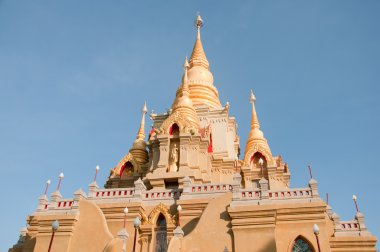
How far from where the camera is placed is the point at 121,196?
2114 cm

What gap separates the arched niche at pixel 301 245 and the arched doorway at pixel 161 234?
21.5ft

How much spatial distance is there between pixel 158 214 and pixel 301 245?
24.9 feet

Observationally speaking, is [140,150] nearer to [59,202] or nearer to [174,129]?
[174,129]

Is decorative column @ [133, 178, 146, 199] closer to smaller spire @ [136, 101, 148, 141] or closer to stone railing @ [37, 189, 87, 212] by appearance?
stone railing @ [37, 189, 87, 212]

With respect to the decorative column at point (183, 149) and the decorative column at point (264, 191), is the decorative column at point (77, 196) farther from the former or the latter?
the decorative column at point (264, 191)

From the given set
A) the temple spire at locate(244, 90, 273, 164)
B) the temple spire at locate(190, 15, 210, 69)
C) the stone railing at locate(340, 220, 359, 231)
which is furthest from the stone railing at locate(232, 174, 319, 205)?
the temple spire at locate(190, 15, 210, 69)

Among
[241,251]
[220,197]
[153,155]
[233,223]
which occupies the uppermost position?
[153,155]

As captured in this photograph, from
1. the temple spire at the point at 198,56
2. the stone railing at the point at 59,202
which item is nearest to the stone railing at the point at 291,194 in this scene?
the stone railing at the point at 59,202

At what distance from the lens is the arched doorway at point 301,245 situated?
57.6 ft

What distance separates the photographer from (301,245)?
1773 centimetres

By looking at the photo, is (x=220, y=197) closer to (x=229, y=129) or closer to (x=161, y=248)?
(x=161, y=248)

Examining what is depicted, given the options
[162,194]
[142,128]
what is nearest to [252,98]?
[142,128]

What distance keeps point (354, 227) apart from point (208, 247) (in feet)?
26.7

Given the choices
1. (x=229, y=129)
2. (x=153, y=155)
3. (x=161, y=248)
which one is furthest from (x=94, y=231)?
(x=229, y=129)
